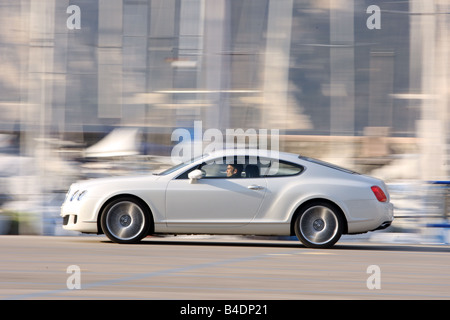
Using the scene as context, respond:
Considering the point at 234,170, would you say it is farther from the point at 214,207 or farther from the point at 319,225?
the point at 319,225

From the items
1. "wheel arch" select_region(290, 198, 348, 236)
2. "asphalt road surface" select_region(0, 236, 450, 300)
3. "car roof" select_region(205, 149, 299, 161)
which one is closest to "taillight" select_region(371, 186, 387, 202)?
"wheel arch" select_region(290, 198, 348, 236)

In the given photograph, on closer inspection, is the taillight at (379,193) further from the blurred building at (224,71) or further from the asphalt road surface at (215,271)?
the blurred building at (224,71)

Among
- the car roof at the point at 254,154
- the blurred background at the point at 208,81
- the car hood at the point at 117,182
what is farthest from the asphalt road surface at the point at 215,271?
the blurred background at the point at 208,81

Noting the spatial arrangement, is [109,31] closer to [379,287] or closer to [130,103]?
[130,103]

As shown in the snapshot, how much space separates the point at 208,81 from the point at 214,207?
3.97m

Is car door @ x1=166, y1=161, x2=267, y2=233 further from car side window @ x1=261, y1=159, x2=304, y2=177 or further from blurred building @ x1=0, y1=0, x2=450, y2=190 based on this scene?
blurred building @ x1=0, y1=0, x2=450, y2=190

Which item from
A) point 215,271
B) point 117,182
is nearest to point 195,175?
point 117,182

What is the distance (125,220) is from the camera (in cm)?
1113

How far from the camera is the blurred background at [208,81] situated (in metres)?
14.4

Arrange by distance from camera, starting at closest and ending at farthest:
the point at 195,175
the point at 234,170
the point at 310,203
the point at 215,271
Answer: the point at 215,271 → the point at 310,203 → the point at 195,175 → the point at 234,170

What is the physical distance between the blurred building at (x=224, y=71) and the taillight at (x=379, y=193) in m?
3.32

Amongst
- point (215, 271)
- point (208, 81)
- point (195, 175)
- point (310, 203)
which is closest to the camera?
point (215, 271)

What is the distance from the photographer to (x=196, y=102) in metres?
14.7
